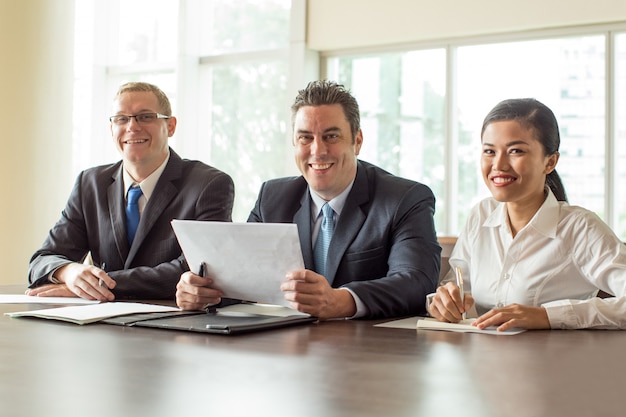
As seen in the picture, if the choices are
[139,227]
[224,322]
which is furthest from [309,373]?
[139,227]

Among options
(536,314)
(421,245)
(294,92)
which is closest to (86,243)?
(421,245)

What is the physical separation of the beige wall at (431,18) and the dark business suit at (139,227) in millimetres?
3811

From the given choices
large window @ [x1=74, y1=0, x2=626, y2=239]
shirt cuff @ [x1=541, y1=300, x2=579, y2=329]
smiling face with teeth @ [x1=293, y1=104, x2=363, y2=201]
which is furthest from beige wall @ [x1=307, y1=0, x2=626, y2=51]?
shirt cuff @ [x1=541, y1=300, x2=579, y2=329]

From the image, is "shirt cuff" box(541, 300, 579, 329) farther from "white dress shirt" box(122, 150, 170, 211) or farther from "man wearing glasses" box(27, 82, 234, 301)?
"white dress shirt" box(122, 150, 170, 211)

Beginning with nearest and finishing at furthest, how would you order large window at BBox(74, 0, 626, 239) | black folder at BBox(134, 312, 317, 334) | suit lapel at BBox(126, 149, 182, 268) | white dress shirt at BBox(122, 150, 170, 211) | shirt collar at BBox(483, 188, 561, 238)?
black folder at BBox(134, 312, 317, 334), shirt collar at BBox(483, 188, 561, 238), suit lapel at BBox(126, 149, 182, 268), white dress shirt at BBox(122, 150, 170, 211), large window at BBox(74, 0, 626, 239)

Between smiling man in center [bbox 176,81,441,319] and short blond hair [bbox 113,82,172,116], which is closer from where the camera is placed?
smiling man in center [bbox 176,81,441,319]

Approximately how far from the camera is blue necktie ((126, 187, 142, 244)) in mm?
3244

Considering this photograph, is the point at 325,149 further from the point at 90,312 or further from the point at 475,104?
the point at 475,104

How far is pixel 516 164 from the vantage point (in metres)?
2.48

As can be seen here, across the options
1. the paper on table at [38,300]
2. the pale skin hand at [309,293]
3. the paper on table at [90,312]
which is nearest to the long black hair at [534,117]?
the pale skin hand at [309,293]

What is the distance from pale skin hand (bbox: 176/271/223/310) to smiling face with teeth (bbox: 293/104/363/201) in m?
0.65

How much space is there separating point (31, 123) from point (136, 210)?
348 cm

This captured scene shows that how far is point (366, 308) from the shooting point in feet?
7.64

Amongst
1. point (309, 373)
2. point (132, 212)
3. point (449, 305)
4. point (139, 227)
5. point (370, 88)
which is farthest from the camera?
point (370, 88)
